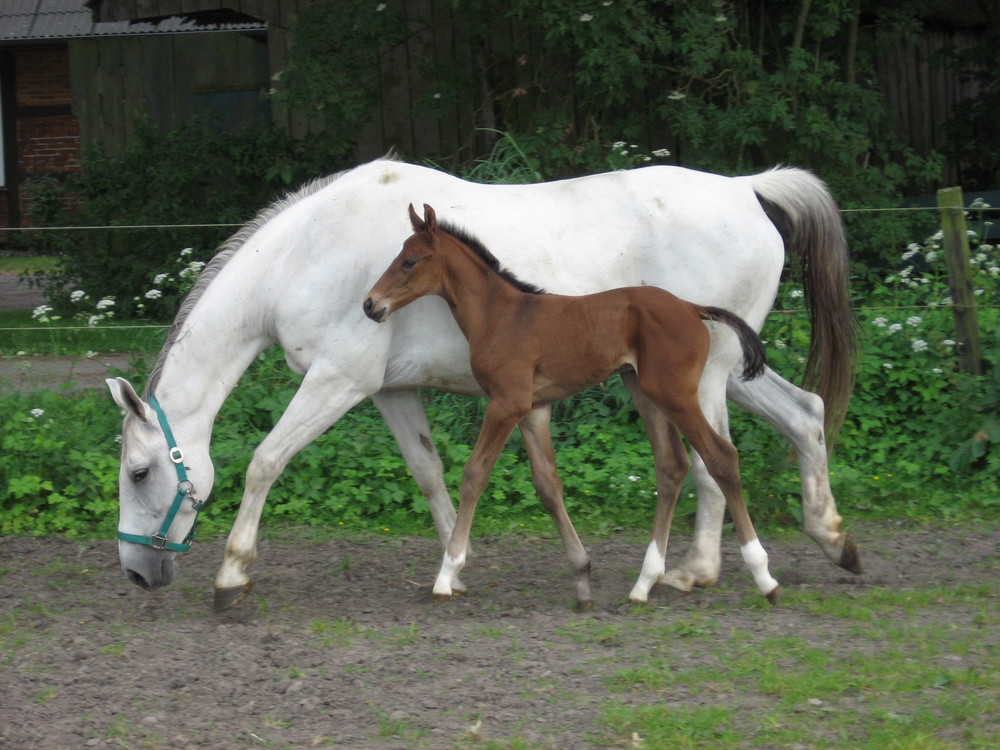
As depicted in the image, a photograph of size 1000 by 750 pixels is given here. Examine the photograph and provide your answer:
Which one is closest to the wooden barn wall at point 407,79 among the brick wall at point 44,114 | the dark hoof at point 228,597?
the dark hoof at point 228,597

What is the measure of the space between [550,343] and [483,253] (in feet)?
1.44

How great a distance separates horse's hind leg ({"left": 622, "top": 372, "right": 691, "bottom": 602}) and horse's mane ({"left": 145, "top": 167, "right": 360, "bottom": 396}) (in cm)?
156

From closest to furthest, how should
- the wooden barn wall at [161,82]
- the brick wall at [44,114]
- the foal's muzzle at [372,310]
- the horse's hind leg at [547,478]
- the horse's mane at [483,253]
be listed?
the foal's muzzle at [372,310] < the horse's mane at [483,253] < the horse's hind leg at [547,478] < the wooden barn wall at [161,82] < the brick wall at [44,114]

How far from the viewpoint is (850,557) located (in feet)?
15.9

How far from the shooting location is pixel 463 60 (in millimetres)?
9445

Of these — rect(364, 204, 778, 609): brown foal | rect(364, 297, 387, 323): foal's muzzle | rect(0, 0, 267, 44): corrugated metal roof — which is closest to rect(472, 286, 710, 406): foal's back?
rect(364, 204, 778, 609): brown foal

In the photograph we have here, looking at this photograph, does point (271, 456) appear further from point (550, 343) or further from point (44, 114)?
point (44, 114)

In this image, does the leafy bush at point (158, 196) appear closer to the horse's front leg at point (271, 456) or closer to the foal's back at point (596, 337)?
the horse's front leg at point (271, 456)

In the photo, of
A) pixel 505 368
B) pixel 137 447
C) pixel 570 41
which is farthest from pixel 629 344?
pixel 570 41

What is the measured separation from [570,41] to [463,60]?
1.68m

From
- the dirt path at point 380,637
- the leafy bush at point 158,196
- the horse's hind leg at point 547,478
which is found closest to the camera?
the dirt path at point 380,637

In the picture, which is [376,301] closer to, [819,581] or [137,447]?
[137,447]

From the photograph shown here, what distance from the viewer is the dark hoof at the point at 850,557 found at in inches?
191

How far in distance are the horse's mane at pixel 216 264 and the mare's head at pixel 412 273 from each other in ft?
2.39
